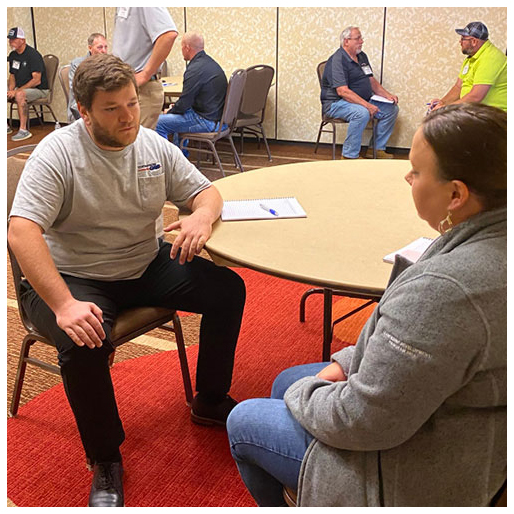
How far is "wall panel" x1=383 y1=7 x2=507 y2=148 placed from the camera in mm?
6035

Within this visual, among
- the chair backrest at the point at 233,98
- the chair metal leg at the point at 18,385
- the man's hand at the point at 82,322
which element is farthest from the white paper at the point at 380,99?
the man's hand at the point at 82,322

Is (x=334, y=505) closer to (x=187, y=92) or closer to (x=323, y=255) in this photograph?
(x=323, y=255)

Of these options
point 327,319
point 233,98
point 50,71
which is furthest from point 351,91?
point 327,319

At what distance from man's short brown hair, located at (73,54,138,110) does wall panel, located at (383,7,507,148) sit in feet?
16.4

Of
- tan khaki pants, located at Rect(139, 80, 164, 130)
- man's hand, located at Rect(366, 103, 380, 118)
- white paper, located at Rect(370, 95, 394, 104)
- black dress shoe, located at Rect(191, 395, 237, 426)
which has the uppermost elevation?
tan khaki pants, located at Rect(139, 80, 164, 130)

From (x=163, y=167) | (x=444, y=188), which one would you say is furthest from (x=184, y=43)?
(x=444, y=188)

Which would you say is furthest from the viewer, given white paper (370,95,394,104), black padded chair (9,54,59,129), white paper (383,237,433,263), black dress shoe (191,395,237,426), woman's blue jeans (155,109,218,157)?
black padded chair (9,54,59,129)

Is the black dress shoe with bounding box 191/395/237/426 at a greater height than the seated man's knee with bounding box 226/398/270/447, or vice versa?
the seated man's knee with bounding box 226/398/270/447

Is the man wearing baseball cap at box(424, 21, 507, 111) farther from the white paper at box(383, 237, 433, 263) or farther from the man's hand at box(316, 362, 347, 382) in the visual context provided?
the man's hand at box(316, 362, 347, 382)

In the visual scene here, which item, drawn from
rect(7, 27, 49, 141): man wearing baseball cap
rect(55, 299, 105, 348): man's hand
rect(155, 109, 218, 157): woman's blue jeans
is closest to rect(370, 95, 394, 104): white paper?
rect(155, 109, 218, 157): woman's blue jeans

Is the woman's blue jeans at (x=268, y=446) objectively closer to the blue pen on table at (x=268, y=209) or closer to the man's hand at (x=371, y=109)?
the blue pen on table at (x=268, y=209)

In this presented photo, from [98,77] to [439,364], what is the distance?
52.6 inches

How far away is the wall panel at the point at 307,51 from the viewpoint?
256 inches

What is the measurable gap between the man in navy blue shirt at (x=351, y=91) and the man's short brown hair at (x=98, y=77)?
438 centimetres
